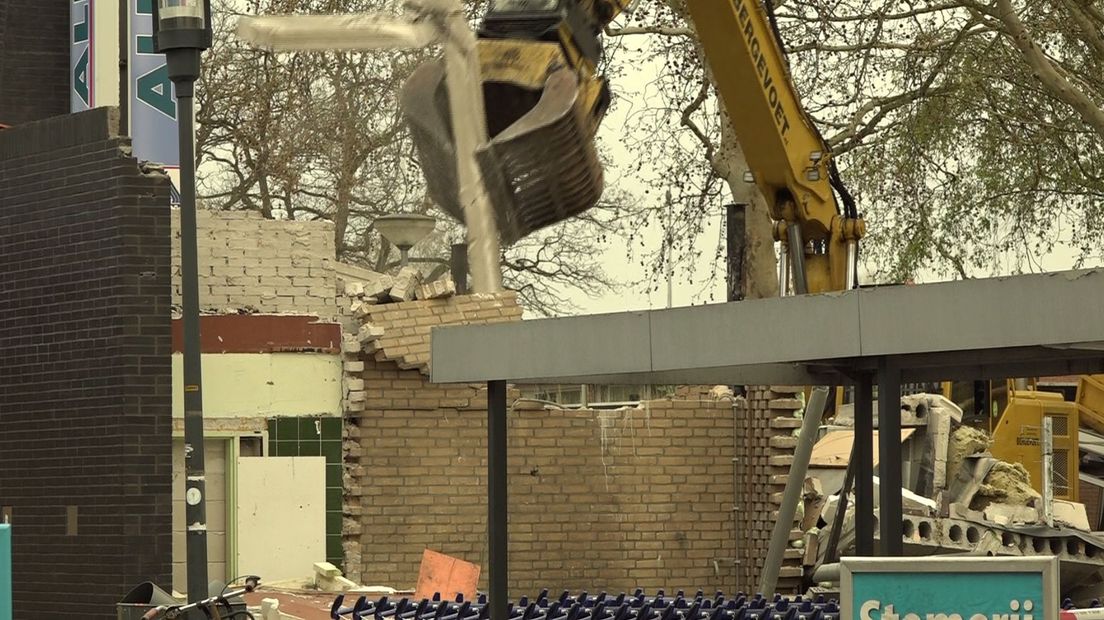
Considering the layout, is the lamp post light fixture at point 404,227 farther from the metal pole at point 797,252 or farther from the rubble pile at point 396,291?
the metal pole at point 797,252

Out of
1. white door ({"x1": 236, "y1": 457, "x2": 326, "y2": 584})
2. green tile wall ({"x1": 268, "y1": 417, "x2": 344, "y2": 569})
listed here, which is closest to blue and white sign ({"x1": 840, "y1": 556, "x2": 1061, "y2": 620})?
white door ({"x1": 236, "y1": 457, "x2": 326, "y2": 584})

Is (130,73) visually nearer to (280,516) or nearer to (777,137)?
(280,516)

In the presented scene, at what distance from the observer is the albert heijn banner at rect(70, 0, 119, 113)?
68.3 feet

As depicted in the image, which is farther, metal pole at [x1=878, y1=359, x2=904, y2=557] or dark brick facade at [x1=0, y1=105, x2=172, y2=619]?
dark brick facade at [x1=0, y1=105, x2=172, y2=619]

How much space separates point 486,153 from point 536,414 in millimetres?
7809

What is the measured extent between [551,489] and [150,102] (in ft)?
19.1

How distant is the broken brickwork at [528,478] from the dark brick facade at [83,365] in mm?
3715

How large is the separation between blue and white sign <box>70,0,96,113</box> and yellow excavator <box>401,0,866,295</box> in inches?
336

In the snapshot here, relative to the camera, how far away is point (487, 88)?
487 inches

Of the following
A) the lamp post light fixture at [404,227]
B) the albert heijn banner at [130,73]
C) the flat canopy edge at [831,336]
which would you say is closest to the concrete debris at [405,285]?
the albert heijn banner at [130,73]

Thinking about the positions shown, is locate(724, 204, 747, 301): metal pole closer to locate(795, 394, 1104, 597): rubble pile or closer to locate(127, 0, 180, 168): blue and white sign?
locate(795, 394, 1104, 597): rubble pile

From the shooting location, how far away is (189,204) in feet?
38.1

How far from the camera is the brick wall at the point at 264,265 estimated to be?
20375 mm

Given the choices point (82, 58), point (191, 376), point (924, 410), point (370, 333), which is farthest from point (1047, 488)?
point (191, 376)
